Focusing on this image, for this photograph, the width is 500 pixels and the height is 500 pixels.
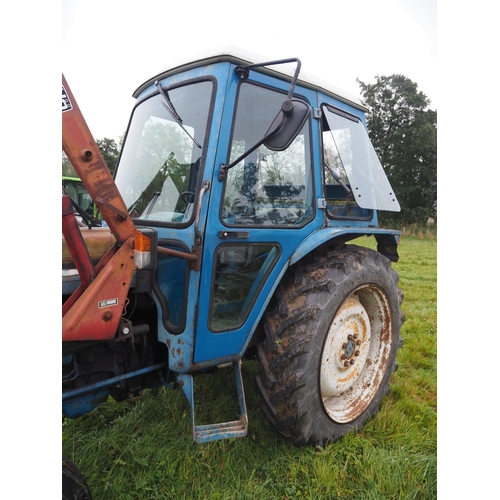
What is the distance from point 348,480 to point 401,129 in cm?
216

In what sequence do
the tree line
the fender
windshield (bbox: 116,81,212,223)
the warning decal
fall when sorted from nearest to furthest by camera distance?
the warning decal < the tree line < windshield (bbox: 116,81,212,223) < the fender

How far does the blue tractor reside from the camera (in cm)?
181

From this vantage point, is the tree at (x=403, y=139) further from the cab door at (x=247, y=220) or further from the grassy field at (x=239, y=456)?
the cab door at (x=247, y=220)

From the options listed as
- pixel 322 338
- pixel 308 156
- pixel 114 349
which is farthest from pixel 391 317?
pixel 114 349

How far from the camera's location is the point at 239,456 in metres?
2.14

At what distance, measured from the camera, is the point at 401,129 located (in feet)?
8.45

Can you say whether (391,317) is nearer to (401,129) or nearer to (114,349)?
(401,129)

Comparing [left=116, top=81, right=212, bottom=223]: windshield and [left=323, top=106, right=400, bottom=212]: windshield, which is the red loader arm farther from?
[left=323, top=106, right=400, bottom=212]: windshield

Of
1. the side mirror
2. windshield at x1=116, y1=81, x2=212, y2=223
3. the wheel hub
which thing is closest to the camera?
the side mirror

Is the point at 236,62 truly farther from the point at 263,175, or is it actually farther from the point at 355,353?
the point at 355,353

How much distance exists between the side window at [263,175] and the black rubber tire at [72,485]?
4.03 feet

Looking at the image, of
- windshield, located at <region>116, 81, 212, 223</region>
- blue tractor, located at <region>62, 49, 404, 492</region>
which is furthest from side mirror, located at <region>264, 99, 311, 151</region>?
windshield, located at <region>116, 81, 212, 223</region>

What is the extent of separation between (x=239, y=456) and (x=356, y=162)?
199cm

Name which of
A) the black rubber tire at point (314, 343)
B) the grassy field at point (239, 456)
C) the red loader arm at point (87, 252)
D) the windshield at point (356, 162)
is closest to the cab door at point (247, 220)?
the black rubber tire at point (314, 343)
